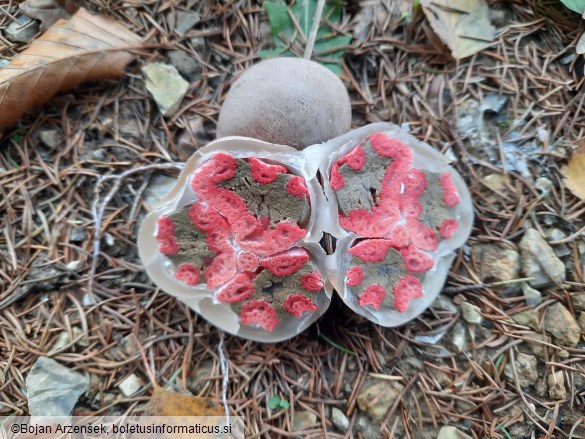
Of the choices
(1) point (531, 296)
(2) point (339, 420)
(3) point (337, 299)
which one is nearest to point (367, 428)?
(2) point (339, 420)

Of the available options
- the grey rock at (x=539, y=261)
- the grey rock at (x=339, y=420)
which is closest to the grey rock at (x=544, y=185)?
the grey rock at (x=539, y=261)

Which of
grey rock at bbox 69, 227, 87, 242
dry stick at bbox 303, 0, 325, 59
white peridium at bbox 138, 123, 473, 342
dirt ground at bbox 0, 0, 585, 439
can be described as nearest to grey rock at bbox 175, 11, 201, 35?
dirt ground at bbox 0, 0, 585, 439

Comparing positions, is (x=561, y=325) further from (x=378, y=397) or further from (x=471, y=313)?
(x=378, y=397)

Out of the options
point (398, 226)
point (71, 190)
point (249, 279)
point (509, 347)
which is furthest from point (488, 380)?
point (71, 190)

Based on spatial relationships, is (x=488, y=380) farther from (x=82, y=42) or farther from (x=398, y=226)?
(x=82, y=42)

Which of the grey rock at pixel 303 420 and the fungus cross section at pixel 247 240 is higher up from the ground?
the fungus cross section at pixel 247 240

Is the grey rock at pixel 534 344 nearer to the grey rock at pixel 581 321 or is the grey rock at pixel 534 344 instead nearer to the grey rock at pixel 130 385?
the grey rock at pixel 581 321
